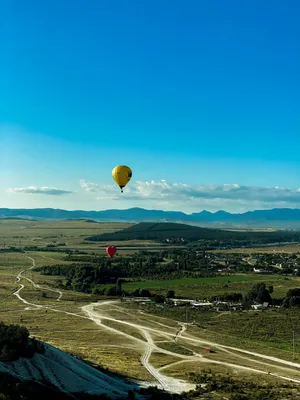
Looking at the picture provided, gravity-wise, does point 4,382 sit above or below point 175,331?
above

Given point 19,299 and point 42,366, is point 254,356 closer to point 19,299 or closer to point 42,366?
point 42,366

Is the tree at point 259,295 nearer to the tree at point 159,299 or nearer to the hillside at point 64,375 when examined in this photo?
the tree at point 159,299

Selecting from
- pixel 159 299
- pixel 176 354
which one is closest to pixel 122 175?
pixel 176 354

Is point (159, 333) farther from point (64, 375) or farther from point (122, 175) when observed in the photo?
point (64, 375)

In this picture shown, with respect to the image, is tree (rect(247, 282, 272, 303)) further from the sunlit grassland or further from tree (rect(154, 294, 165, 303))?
the sunlit grassland

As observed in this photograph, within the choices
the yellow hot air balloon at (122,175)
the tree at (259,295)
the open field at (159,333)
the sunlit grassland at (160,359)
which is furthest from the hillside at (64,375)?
the tree at (259,295)

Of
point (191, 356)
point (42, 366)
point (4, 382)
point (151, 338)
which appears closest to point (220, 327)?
Answer: point (151, 338)
